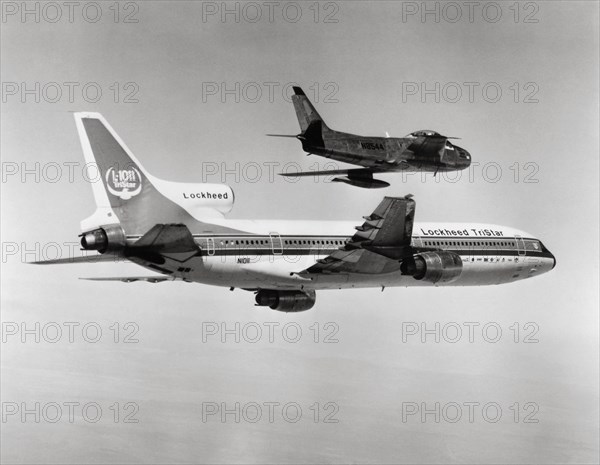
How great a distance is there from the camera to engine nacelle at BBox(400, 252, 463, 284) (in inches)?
2095

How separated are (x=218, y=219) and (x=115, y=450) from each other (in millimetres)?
158190

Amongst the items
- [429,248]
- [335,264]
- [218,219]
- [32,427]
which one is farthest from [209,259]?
[32,427]

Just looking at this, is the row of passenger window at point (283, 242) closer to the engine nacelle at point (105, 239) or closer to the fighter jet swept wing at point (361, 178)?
the fighter jet swept wing at point (361, 178)

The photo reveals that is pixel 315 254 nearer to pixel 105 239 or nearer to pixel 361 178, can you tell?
pixel 361 178

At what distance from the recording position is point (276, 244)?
170 feet

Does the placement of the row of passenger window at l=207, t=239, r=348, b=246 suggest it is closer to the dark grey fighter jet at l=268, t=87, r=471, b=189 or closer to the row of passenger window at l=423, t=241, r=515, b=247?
the dark grey fighter jet at l=268, t=87, r=471, b=189

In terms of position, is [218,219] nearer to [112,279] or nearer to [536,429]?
[112,279]

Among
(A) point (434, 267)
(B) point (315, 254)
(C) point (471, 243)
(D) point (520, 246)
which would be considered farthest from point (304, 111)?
(D) point (520, 246)

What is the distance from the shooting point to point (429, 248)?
5625 cm

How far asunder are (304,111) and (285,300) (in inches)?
481

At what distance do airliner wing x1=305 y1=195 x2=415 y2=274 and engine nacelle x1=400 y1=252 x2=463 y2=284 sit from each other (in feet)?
2.61

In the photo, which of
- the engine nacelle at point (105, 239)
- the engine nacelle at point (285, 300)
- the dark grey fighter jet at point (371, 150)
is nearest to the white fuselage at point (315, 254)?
the engine nacelle at point (105, 239)

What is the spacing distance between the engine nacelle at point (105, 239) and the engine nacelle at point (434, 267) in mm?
15681

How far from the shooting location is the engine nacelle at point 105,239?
44.6 metres
